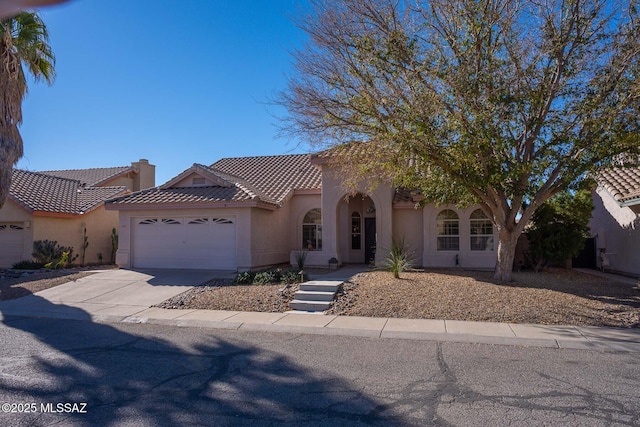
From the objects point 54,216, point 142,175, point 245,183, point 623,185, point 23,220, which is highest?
point 142,175

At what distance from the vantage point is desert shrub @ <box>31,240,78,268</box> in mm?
19188

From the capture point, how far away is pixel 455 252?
17328mm

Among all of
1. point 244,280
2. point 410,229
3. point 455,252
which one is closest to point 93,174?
point 244,280

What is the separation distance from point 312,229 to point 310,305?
28.6ft

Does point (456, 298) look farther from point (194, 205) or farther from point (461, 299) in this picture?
point (194, 205)

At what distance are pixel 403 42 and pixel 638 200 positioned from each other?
8.60 m

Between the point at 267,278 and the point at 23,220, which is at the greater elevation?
the point at 23,220

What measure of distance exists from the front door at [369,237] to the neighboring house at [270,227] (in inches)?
1.7

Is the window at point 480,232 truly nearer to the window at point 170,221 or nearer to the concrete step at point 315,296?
the concrete step at point 315,296

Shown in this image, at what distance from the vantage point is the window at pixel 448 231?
17438mm

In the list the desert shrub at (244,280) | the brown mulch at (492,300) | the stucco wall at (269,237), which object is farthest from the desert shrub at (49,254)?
the brown mulch at (492,300)

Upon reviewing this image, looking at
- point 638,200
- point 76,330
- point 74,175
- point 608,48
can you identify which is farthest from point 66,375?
point 74,175

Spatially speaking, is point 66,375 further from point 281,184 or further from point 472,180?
point 281,184

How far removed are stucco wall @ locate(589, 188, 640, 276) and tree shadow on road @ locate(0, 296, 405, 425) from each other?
14.2 metres
